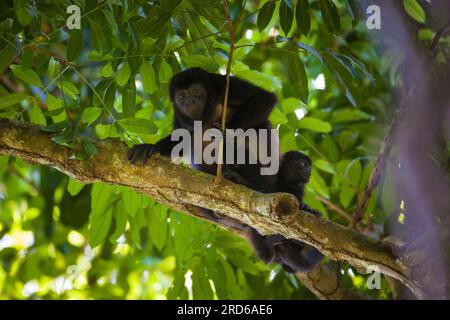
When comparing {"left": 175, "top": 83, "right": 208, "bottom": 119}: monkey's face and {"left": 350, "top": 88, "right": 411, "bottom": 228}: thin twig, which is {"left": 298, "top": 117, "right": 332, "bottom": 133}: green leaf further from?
{"left": 175, "top": 83, "right": 208, "bottom": 119}: monkey's face

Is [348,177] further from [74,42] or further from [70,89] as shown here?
[74,42]

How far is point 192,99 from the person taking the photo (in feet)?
16.6

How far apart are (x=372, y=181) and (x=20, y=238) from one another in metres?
4.34

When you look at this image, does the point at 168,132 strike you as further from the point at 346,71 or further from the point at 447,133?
the point at 447,133

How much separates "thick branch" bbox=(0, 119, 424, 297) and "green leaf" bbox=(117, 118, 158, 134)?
17 cm

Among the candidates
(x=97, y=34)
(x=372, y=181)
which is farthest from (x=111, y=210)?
(x=372, y=181)

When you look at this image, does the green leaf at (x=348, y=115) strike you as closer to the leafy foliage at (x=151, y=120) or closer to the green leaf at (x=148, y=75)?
the leafy foliage at (x=151, y=120)

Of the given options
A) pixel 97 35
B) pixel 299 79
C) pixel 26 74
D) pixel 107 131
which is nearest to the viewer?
pixel 97 35

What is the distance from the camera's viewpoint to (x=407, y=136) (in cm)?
378

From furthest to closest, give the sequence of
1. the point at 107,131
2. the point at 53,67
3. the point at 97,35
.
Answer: the point at 107,131 → the point at 53,67 → the point at 97,35

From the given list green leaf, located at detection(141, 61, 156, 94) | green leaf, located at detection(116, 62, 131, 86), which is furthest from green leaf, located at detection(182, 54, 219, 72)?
green leaf, located at detection(116, 62, 131, 86)

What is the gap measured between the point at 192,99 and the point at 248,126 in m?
0.59

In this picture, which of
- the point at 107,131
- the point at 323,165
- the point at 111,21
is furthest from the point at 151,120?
the point at 111,21

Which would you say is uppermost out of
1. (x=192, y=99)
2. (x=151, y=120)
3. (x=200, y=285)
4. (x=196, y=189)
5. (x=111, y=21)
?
(x=192, y=99)
